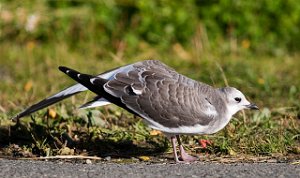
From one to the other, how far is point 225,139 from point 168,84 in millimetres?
867

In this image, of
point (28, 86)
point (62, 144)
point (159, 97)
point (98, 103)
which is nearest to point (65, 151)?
point (62, 144)

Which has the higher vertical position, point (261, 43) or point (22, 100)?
point (261, 43)

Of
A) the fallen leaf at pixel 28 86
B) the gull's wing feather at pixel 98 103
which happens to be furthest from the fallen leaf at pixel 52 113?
the fallen leaf at pixel 28 86

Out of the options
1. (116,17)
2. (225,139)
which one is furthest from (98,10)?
(225,139)

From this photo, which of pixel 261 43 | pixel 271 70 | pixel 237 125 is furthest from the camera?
pixel 261 43

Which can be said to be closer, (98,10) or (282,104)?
(282,104)

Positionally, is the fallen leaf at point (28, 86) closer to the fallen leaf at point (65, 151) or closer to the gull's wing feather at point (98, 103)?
the fallen leaf at point (65, 151)

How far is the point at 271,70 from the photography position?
9945mm

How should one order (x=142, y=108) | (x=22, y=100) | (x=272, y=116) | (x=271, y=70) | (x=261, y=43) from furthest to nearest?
(x=261, y=43)
(x=271, y=70)
(x=22, y=100)
(x=272, y=116)
(x=142, y=108)

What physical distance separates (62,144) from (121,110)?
4.01 ft

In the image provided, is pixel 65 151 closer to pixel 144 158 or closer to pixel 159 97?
pixel 144 158

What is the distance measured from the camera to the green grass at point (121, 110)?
668cm

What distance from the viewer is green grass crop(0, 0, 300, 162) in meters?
6.68

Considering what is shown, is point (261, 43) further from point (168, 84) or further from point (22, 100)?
point (168, 84)
